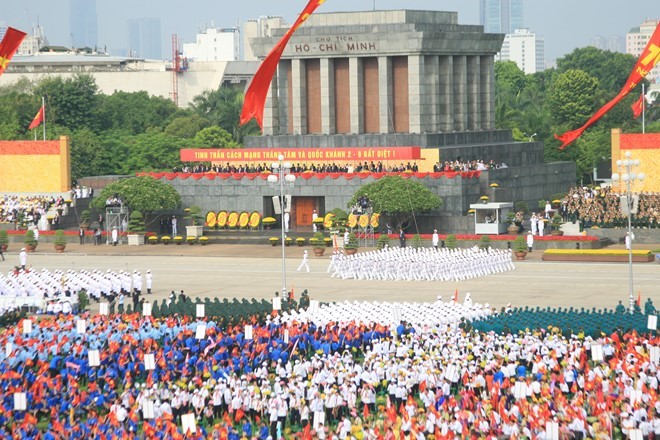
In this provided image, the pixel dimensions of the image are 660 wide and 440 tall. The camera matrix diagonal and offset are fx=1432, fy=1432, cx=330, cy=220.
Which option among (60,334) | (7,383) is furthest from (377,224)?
(7,383)

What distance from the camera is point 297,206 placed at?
70.2 metres

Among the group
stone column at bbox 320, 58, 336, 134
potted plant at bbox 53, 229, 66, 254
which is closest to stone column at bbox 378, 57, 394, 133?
stone column at bbox 320, 58, 336, 134

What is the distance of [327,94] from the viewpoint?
74125 millimetres

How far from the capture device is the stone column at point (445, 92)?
74562 mm

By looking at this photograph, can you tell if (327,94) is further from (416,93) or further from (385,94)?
(416,93)

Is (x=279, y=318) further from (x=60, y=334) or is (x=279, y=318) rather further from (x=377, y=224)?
(x=377, y=224)

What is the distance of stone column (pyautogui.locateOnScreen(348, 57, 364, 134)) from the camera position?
73438 mm

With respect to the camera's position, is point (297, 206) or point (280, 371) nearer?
point (280, 371)

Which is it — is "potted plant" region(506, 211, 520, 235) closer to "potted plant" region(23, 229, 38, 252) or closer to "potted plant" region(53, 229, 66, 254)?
"potted plant" region(53, 229, 66, 254)

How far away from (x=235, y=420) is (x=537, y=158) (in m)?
53.4

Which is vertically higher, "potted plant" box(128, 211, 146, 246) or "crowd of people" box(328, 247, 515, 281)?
"potted plant" box(128, 211, 146, 246)

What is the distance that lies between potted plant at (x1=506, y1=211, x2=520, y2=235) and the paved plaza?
15.5 ft

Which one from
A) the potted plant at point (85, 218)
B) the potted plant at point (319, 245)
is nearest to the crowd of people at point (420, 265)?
the potted plant at point (319, 245)

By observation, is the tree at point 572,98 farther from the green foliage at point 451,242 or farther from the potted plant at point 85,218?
the green foliage at point 451,242
